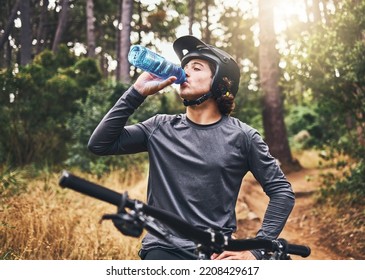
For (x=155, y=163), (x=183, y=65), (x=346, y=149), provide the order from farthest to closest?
(x=346, y=149) → (x=183, y=65) → (x=155, y=163)

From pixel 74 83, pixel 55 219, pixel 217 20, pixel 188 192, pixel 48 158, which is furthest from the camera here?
pixel 217 20

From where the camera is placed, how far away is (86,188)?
1532 millimetres

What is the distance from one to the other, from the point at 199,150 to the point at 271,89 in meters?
10.1

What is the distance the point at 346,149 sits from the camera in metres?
7.71

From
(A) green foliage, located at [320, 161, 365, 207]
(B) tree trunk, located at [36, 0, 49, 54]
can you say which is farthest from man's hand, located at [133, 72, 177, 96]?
(A) green foliage, located at [320, 161, 365, 207]

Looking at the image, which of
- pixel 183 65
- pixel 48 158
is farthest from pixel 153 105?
pixel 183 65

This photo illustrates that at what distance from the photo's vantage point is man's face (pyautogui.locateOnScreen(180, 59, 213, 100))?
277 cm

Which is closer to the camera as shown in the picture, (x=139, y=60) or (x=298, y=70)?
(x=139, y=60)

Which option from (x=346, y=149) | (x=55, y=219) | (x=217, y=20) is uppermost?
(x=217, y=20)

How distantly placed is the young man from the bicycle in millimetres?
522

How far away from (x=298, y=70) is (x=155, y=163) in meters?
5.77

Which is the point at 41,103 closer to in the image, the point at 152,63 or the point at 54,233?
the point at 54,233

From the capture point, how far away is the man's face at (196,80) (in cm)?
277
